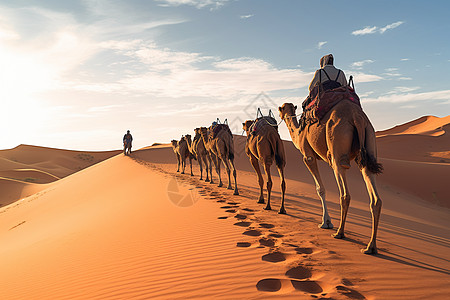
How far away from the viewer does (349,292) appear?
3.52 m

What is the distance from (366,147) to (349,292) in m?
2.57

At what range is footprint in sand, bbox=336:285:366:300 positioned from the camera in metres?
3.41

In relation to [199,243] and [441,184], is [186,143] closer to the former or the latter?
[199,243]

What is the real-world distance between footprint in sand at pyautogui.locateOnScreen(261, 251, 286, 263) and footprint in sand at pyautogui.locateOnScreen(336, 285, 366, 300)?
3.80ft

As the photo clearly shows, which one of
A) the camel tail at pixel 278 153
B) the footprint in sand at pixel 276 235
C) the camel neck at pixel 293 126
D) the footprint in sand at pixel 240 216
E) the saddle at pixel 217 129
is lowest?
the footprint in sand at pixel 276 235

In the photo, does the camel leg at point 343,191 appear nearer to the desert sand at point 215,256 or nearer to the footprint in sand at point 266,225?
the desert sand at point 215,256

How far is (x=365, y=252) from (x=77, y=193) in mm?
17171

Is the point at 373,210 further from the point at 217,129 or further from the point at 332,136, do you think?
the point at 217,129

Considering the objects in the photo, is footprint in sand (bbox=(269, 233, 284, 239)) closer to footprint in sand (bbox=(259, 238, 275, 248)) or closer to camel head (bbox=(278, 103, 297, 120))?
footprint in sand (bbox=(259, 238, 275, 248))

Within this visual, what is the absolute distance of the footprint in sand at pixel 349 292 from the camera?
3.41 m

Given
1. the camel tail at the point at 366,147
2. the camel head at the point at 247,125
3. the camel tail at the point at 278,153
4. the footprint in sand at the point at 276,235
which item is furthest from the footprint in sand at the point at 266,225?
the camel head at the point at 247,125

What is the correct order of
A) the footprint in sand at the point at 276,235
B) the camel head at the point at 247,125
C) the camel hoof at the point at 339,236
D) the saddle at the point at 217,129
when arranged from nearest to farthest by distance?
the camel hoof at the point at 339,236 → the footprint in sand at the point at 276,235 → the camel head at the point at 247,125 → the saddle at the point at 217,129

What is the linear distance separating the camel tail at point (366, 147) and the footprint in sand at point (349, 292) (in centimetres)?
205

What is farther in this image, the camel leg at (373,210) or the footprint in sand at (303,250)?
the footprint in sand at (303,250)
